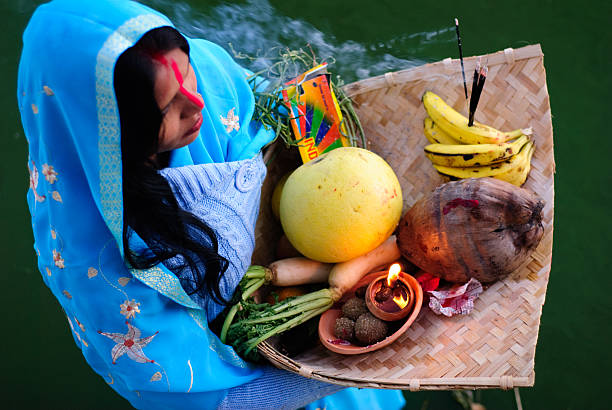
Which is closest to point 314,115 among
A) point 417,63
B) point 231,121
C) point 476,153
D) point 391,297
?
point 231,121

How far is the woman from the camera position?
986mm

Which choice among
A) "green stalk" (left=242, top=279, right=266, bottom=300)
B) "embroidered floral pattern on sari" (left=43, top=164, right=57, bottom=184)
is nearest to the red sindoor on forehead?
"embroidered floral pattern on sari" (left=43, top=164, right=57, bottom=184)

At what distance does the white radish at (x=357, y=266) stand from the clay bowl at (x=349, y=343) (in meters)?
0.03

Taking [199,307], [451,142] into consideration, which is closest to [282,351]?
[199,307]

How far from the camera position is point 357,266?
1619mm

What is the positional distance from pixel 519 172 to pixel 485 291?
379 mm

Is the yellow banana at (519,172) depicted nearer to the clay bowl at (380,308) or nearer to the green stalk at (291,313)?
the clay bowl at (380,308)

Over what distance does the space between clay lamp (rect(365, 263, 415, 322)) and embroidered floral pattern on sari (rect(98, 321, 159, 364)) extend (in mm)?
603

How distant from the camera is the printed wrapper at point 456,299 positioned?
4.94ft

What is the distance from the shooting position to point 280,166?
1.88 meters

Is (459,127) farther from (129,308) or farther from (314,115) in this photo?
(129,308)

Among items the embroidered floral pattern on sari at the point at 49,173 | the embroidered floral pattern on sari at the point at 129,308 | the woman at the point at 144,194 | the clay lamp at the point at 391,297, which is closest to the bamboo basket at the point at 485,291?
the clay lamp at the point at 391,297

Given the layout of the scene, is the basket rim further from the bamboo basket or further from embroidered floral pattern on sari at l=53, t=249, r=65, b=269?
embroidered floral pattern on sari at l=53, t=249, r=65, b=269

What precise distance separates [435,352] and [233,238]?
2.10 feet
